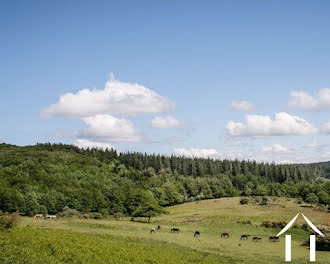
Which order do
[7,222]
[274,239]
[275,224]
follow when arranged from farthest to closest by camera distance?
[275,224] < [274,239] < [7,222]

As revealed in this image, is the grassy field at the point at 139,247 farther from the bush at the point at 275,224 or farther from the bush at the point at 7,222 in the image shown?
the bush at the point at 275,224

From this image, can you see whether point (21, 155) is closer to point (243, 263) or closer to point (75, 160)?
point (75, 160)

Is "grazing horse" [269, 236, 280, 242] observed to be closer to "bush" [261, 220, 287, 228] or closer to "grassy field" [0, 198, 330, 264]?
"grassy field" [0, 198, 330, 264]

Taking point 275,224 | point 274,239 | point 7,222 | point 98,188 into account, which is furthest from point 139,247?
point 98,188

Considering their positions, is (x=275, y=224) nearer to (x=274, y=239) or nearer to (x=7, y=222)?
(x=274, y=239)

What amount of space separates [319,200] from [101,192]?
8736cm

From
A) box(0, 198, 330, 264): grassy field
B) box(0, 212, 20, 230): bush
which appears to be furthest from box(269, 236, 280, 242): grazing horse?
box(0, 212, 20, 230): bush

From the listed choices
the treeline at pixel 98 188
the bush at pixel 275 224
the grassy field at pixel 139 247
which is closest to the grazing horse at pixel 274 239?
the grassy field at pixel 139 247

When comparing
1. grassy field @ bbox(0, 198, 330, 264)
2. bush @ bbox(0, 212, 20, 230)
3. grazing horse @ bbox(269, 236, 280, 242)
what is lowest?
grazing horse @ bbox(269, 236, 280, 242)

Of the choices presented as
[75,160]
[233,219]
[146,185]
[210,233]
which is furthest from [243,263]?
[75,160]

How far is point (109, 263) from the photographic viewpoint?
29.5 metres

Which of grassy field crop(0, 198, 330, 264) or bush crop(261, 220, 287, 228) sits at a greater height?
grassy field crop(0, 198, 330, 264)

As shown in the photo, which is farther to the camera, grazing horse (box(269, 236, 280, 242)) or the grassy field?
grazing horse (box(269, 236, 280, 242))

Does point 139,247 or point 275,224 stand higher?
point 139,247
